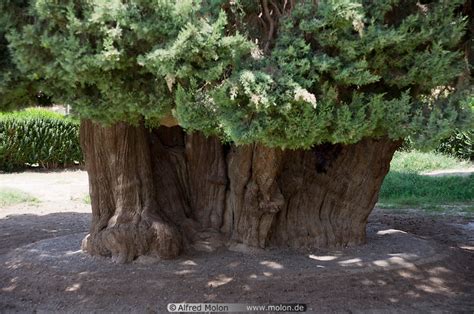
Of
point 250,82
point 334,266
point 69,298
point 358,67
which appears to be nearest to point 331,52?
point 358,67

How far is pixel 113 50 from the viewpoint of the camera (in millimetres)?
4719

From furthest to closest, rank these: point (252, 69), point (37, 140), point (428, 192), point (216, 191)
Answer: point (37, 140), point (428, 192), point (216, 191), point (252, 69)

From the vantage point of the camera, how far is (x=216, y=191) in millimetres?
7324

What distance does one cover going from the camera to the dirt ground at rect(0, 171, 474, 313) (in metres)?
5.74

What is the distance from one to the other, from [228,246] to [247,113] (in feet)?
8.71

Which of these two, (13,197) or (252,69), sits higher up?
(252,69)

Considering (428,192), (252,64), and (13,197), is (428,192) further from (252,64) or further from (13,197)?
(252,64)

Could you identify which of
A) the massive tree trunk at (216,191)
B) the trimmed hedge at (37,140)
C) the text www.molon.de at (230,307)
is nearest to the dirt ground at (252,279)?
the text www.molon.de at (230,307)

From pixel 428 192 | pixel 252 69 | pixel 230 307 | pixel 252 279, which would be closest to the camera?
pixel 252 69

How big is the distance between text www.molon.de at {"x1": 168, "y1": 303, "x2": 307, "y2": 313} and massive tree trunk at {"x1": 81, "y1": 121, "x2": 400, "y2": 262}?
1119 millimetres

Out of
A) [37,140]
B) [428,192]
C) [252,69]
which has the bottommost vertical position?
[428,192]

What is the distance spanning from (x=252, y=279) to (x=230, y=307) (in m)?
0.55

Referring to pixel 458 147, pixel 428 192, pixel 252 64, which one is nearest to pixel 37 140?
pixel 428 192

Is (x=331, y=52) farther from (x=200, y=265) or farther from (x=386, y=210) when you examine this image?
(x=386, y=210)
